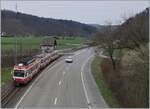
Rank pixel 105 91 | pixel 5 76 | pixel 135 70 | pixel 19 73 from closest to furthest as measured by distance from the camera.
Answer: pixel 135 70
pixel 105 91
pixel 19 73
pixel 5 76

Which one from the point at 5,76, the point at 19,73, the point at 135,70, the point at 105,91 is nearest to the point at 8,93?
the point at 19,73

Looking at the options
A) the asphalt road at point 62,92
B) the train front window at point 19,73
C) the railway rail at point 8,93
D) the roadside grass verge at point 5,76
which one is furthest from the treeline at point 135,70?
the roadside grass verge at point 5,76

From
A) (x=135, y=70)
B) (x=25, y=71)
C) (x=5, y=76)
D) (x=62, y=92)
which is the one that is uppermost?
(x=135, y=70)

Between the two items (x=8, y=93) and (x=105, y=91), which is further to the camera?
(x=105, y=91)

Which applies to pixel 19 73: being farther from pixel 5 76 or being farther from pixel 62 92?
pixel 62 92

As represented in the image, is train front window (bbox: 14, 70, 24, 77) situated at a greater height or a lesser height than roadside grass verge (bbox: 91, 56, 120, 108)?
greater

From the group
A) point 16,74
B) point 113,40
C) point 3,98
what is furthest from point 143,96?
point 113,40

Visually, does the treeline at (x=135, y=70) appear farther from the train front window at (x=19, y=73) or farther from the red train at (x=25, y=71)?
the train front window at (x=19, y=73)

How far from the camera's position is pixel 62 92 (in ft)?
121

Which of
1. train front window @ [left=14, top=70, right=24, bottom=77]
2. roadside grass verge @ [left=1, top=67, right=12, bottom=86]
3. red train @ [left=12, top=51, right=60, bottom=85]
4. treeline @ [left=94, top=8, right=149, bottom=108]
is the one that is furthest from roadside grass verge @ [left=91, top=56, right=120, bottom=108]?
roadside grass verge @ [left=1, top=67, right=12, bottom=86]

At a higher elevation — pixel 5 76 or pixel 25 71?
pixel 25 71

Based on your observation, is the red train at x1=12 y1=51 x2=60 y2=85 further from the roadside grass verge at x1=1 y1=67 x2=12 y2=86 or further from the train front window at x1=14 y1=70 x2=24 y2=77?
the roadside grass verge at x1=1 y1=67 x2=12 y2=86

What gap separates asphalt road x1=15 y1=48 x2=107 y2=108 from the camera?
3134 cm

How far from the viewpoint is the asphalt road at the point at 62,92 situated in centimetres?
3134
